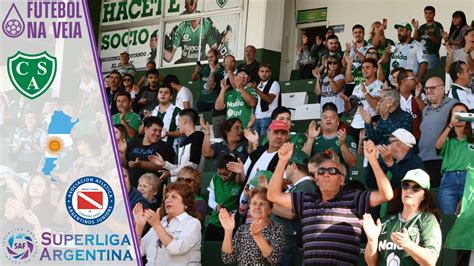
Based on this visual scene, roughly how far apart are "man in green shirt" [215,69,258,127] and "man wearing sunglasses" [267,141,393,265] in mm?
5794

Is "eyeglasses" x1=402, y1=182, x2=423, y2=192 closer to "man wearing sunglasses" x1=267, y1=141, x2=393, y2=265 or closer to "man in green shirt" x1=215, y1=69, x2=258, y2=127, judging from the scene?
"man wearing sunglasses" x1=267, y1=141, x2=393, y2=265

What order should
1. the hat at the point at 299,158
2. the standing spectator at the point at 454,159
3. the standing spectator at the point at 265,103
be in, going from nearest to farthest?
1. the standing spectator at the point at 454,159
2. the hat at the point at 299,158
3. the standing spectator at the point at 265,103

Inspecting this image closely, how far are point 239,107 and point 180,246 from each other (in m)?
5.00

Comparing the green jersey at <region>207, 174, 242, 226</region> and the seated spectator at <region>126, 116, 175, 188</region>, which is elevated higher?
the seated spectator at <region>126, 116, 175, 188</region>

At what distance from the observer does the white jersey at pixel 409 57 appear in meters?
13.6

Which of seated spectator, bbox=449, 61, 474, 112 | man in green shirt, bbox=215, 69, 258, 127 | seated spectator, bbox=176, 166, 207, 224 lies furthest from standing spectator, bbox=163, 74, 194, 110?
seated spectator, bbox=176, 166, 207, 224

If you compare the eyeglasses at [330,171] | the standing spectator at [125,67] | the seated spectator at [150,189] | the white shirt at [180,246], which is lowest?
the white shirt at [180,246]

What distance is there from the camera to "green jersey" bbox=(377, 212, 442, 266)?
643 cm

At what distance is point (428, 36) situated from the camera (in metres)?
14.5

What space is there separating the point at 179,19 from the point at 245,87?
6850 mm

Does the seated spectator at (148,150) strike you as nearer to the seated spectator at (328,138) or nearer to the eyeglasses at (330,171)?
the seated spectator at (328,138)

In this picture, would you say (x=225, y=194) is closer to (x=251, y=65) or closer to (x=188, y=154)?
(x=188, y=154)

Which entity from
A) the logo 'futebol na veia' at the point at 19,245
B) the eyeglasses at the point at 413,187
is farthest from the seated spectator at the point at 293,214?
the logo 'futebol na veia' at the point at 19,245

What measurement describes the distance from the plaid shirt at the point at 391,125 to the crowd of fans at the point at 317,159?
14 mm
